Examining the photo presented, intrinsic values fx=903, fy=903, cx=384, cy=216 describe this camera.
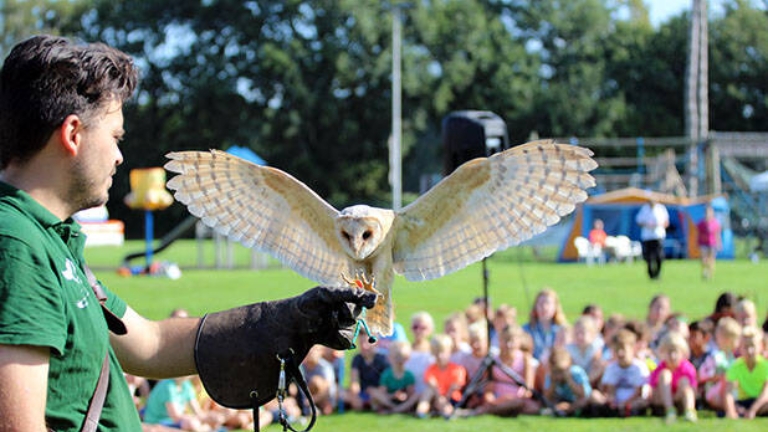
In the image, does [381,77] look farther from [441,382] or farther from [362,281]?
[362,281]

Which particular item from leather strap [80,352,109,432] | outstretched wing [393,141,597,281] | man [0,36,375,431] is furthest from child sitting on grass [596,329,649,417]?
leather strap [80,352,109,432]

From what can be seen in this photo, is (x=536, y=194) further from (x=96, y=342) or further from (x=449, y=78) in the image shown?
(x=449, y=78)

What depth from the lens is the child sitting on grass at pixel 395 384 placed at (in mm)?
6578

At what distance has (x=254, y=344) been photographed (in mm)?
2338

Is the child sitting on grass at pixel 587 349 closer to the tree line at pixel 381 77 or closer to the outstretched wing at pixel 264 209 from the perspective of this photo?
the outstretched wing at pixel 264 209

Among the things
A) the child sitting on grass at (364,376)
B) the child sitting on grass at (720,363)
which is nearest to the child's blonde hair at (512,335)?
the child sitting on grass at (364,376)

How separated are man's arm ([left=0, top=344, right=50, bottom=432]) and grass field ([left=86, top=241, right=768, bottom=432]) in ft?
14.8

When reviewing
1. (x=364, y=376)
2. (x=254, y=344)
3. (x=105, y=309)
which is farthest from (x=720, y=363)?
(x=105, y=309)

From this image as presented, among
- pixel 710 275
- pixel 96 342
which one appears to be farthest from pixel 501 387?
pixel 710 275

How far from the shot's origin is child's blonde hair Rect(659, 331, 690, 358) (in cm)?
620

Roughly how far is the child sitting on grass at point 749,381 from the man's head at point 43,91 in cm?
540

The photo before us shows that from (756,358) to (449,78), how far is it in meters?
36.1

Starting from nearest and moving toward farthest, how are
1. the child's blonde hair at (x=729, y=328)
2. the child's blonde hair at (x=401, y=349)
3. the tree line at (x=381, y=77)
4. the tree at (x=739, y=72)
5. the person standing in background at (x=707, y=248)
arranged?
the child's blonde hair at (x=729, y=328) < the child's blonde hair at (x=401, y=349) < the person standing in background at (x=707, y=248) < the tree line at (x=381, y=77) < the tree at (x=739, y=72)

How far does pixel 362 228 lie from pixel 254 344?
775 mm
